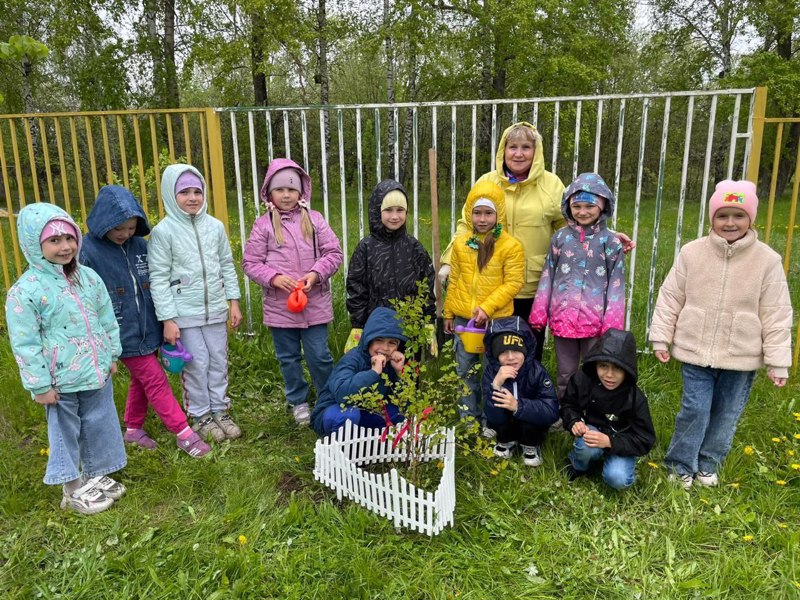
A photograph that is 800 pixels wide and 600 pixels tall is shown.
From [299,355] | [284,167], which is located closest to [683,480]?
[299,355]

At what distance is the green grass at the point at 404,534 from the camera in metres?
2.37

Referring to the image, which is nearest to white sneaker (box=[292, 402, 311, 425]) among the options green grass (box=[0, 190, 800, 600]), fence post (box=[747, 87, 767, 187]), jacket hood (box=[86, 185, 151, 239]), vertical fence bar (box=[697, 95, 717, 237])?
green grass (box=[0, 190, 800, 600])

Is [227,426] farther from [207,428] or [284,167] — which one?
[284,167]

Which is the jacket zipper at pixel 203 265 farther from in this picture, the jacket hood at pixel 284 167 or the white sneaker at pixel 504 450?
the white sneaker at pixel 504 450

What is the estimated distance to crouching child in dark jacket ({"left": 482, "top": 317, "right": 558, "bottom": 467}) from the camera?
3.03 meters

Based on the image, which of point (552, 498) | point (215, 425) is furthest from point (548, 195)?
point (215, 425)

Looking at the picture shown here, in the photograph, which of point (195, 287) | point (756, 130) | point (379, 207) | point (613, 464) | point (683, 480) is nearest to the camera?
point (613, 464)

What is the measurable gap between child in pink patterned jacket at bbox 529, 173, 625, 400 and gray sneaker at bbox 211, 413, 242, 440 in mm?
2132

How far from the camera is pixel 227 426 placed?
12.1ft

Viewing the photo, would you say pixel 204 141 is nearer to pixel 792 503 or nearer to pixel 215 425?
pixel 215 425

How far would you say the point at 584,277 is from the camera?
3.17 metres

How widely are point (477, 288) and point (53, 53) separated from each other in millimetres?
19376

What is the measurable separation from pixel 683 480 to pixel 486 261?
1588 mm

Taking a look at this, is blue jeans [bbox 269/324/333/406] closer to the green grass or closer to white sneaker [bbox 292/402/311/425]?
white sneaker [bbox 292/402/311/425]
